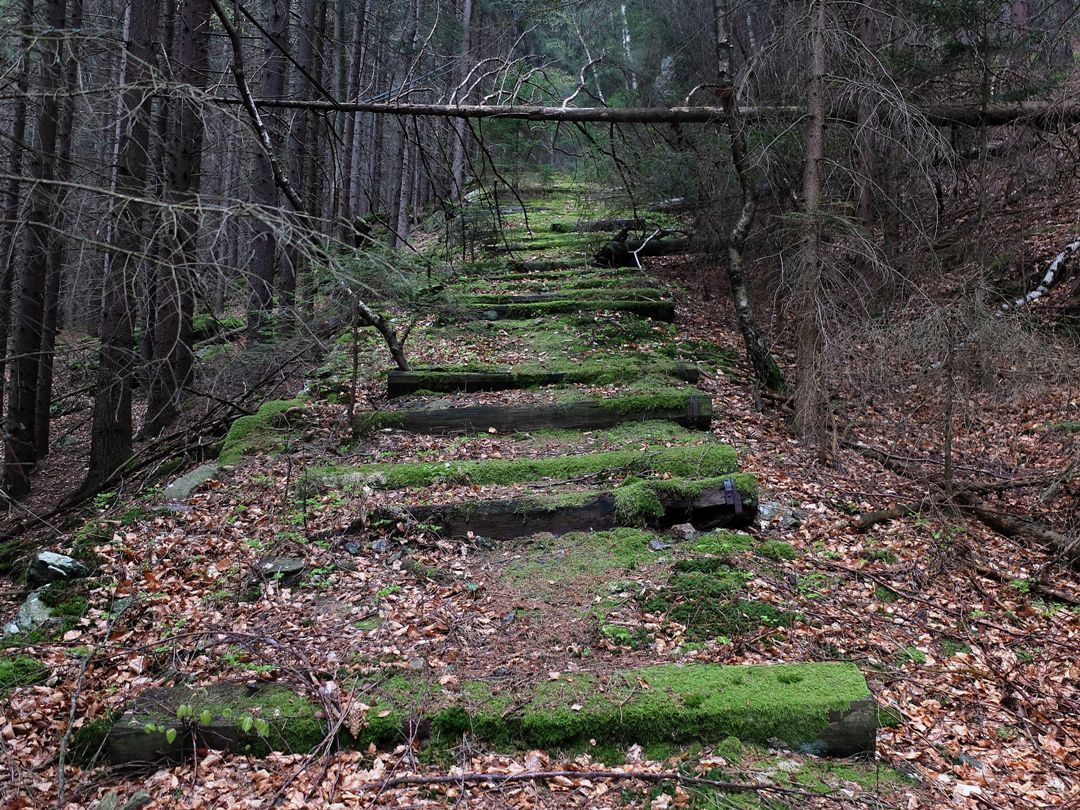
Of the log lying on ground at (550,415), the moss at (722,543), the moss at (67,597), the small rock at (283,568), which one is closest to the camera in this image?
the moss at (67,597)

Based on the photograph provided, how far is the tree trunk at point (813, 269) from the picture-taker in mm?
7277

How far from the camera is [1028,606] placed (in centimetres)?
528

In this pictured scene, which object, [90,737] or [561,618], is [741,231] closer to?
[561,618]

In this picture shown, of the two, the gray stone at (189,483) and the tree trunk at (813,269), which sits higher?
the tree trunk at (813,269)

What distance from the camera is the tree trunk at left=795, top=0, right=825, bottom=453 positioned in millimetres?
7277

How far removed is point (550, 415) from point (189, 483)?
3850mm

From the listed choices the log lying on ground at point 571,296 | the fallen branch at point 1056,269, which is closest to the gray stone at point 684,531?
the log lying on ground at point 571,296

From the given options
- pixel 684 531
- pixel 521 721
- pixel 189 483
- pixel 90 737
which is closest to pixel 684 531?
pixel 684 531

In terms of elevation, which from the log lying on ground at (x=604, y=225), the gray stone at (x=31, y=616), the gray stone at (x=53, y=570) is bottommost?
the gray stone at (x=31, y=616)

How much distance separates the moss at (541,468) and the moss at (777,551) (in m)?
0.98

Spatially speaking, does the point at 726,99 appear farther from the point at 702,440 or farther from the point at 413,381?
the point at 413,381

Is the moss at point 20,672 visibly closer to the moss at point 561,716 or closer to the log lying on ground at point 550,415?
the moss at point 561,716

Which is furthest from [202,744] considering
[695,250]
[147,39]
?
[695,250]

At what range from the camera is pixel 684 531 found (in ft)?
19.9
